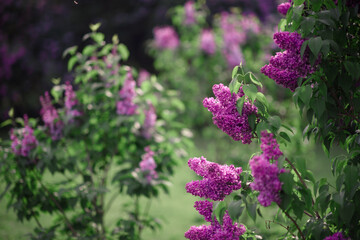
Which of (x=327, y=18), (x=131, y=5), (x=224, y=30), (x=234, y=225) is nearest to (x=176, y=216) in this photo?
(x=224, y=30)

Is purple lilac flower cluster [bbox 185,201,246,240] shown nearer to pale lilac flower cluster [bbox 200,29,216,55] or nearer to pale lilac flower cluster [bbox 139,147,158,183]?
pale lilac flower cluster [bbox 139,147,158,183]

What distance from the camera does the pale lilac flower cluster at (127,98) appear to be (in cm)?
271

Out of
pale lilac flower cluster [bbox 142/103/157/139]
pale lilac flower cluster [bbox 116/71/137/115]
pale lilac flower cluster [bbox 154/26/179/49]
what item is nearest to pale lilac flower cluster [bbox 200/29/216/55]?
pale lilac flower cluster [bbox 154/26/179/49]

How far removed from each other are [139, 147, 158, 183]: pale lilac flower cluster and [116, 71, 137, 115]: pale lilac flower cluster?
33cm

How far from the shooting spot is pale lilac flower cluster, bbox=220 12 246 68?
4.48 m

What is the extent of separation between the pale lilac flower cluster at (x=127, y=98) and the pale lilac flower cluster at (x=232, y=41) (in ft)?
6.69

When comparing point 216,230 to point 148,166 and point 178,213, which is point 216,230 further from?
point 178,213

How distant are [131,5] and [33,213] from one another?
376 inches

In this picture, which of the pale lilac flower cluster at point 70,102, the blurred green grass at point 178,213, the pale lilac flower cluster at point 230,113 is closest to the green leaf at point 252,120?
the pale lilac flower cluster at point 230,113

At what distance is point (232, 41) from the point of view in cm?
454

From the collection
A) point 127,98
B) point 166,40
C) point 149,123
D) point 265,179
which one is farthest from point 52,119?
point 166,40

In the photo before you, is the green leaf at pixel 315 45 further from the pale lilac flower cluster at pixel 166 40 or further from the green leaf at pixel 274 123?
the pale lilac flower cluster at pixel 166 40

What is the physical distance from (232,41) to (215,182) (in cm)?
337

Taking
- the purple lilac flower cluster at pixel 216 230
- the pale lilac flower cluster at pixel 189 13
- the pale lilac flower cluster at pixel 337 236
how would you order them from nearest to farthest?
the pale lilac flower cluster at pixel 337 236 < the purple lilac flower cluster at pixel 216 230 < the pale lilac flower cluster at pixel 189 13
